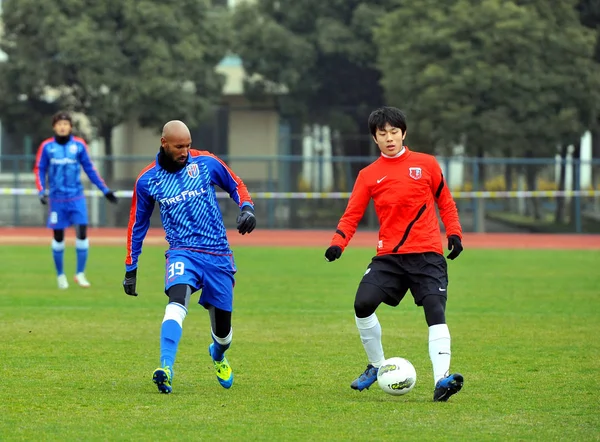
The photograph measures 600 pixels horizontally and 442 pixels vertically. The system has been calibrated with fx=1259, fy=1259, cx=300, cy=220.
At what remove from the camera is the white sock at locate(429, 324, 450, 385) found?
800cm

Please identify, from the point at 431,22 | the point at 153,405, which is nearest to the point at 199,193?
the point at 153,405

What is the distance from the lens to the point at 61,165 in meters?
16.0

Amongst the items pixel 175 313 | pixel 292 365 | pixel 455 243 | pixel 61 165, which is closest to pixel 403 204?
pixel 455 243

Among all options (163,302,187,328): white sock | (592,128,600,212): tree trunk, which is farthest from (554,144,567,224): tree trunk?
(163,302,187,328): white sock

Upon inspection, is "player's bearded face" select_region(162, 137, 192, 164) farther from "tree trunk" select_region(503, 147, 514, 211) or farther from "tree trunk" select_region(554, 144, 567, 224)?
"tree trunk" select_region(503, 147, 514, 211)

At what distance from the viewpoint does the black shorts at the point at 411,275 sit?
325 inches

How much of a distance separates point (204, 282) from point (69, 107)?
27.9 meters

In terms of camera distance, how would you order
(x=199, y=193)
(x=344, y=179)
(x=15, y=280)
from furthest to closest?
(x=344, y=179), (x=15, y=280), (x=199, y=193)

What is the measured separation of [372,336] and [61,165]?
8529mm

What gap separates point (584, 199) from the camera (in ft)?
112

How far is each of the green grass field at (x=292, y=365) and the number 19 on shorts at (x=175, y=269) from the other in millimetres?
782

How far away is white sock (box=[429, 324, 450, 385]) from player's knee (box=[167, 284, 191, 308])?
162 centimetres

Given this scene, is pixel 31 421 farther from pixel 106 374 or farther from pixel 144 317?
pixel 144 317

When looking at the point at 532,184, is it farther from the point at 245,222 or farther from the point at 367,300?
the point at 245,222
